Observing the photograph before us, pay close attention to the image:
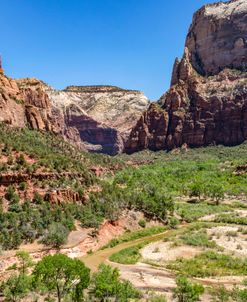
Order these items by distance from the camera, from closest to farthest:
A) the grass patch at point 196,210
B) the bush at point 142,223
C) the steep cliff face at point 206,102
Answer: the bush at point 142,223 < the grass patch at point 196,210 < the steep cliff face at point 206,102

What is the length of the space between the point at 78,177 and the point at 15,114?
33.2 metres

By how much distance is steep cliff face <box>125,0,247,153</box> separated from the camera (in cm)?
17400

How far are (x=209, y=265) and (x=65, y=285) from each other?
18.1 m

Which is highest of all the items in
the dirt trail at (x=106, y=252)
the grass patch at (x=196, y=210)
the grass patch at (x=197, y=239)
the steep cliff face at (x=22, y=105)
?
the steep cliff face at (x=22, y=105)

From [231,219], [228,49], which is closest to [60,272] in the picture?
[231,219]

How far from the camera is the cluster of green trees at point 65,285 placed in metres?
29.0

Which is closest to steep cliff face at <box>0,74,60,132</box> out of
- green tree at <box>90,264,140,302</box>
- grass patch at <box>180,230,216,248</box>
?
grass patch at <box>180,230,216,248</box>

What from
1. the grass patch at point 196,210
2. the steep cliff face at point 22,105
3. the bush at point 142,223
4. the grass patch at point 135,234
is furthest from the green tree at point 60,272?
the steep cliff face at point 22,105

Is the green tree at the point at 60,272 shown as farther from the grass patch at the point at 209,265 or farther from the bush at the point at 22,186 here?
the bush at the point at 22,186

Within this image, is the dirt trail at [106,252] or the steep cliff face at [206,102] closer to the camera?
the dirt trail at [106,252]

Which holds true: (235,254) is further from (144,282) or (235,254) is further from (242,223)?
(242,223)

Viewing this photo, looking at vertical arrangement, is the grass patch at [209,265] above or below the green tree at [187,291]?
below

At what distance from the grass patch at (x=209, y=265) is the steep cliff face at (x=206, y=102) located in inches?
5085

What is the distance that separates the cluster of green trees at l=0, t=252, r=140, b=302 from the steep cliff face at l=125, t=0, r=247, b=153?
146m
